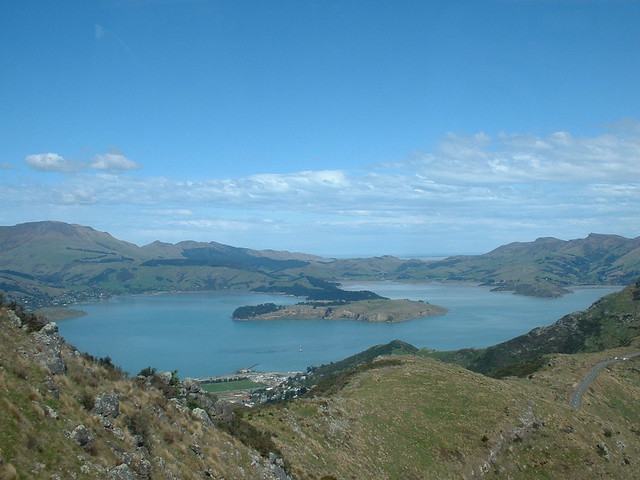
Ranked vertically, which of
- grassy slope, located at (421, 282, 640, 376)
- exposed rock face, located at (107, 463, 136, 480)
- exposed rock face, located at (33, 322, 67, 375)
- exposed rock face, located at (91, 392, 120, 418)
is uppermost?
exposed rock face, located at (33, 322, 67, 375)

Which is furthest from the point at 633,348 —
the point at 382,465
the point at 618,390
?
the point at 382,465

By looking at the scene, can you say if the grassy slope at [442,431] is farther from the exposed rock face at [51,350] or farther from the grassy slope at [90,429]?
the exposed rock face at [51,350]

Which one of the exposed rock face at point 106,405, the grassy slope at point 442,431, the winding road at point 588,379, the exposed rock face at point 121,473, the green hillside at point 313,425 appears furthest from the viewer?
the winding road at point 588,379

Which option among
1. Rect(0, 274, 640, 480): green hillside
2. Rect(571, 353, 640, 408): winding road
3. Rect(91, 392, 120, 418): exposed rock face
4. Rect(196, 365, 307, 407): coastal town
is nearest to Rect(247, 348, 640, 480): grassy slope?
Rect(0, 274, 640, 480): green hillside

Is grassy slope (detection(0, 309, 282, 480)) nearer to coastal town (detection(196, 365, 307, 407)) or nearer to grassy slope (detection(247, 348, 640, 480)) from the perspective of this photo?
grassy slope (detection(247, 348, 640, 480))

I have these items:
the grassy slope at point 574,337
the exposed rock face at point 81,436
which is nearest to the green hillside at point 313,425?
the exposed rock face at point 81,436

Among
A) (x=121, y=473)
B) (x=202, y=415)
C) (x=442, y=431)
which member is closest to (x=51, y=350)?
(x=121, y=473)
